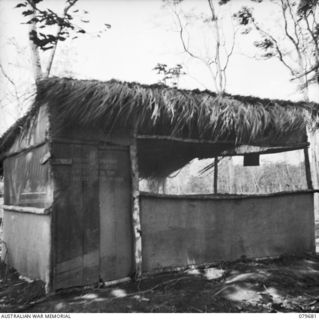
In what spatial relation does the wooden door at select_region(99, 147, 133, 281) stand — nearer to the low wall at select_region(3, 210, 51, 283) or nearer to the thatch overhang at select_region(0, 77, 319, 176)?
the thatch overhang at select_region(0, 77, 319, 176)

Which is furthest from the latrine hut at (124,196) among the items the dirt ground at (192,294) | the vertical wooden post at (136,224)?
the dirt ground at (192,294)

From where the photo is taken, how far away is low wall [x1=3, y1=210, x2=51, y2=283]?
425 cm

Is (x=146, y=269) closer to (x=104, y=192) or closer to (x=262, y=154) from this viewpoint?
(x=104, y=192)

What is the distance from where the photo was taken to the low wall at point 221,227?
482 centimetres

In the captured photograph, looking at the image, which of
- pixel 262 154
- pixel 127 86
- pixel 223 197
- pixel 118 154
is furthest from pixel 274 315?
pixel 262 154

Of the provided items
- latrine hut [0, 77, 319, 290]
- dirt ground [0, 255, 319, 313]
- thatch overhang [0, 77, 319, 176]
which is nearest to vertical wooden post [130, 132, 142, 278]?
latrine hut [0, 77, 319, 290]

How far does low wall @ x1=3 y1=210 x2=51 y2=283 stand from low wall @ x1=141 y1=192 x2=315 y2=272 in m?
1.30

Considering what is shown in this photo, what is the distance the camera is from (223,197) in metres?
5.34

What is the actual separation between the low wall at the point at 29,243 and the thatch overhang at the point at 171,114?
1.36m

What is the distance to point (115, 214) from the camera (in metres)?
4.64

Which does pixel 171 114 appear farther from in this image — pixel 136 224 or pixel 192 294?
pixel 192 294

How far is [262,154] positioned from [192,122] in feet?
9.05

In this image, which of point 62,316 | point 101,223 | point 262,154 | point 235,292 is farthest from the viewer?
point 262,154

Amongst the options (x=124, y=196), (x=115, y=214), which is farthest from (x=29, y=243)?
(x=124, y=196)
